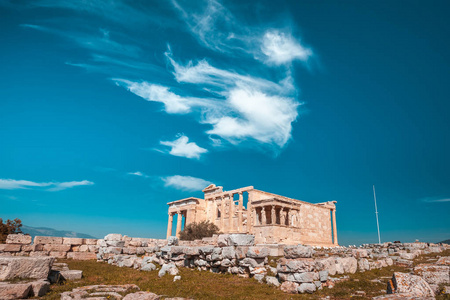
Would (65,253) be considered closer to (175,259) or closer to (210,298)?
(175,259)

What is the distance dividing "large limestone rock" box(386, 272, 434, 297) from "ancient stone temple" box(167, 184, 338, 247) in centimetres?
2667

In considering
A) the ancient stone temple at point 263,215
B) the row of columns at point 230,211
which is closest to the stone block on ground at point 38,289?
the ancient stone temple at point 263,215

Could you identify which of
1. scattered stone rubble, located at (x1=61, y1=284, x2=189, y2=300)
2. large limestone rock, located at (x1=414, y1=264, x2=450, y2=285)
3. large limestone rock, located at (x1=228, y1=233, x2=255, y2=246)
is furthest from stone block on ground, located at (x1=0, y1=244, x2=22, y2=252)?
large limestone rock, located at (x1=414, y1=264, x2=450, y2=285)

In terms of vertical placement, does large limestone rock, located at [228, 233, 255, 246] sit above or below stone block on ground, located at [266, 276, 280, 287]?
above

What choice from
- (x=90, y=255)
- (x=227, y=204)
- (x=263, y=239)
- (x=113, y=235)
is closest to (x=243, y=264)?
(x=113, y=235)

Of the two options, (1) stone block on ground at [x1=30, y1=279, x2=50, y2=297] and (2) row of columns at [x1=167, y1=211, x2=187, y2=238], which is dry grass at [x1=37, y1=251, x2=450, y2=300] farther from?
(2) row of columns at [x1=167, y1=211, x2=187, y2=238]

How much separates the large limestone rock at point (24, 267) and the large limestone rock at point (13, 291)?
147 cm

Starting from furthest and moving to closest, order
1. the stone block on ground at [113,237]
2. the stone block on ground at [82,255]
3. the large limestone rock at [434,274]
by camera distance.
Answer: the stone block on ground at [113,237]
the stone block on ground at [82,255]
the large limestone rock at [434,274]

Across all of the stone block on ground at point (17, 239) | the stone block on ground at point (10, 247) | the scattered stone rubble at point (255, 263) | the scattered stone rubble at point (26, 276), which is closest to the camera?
the scattered stone rubble at point (26, 276)

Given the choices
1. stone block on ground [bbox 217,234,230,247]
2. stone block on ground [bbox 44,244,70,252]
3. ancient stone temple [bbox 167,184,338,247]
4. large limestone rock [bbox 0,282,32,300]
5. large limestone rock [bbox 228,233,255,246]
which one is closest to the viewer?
large limestone rock [bbox 0,282,32,300]

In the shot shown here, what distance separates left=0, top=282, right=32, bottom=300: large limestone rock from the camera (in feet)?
19.0

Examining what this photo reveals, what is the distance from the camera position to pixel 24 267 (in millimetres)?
7523

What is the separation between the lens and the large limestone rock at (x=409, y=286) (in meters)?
5.54

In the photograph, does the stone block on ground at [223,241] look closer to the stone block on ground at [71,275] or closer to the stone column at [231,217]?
the stone block on ground at [71,275]
